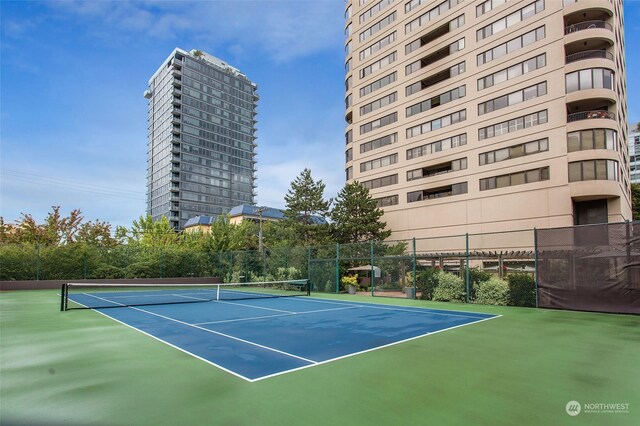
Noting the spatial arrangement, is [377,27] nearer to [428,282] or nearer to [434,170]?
[434,170]

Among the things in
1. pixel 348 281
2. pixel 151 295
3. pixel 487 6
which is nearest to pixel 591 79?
pixel 487 6

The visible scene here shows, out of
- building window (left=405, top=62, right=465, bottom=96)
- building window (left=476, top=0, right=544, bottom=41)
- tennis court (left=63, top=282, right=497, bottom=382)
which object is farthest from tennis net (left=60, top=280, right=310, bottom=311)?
building window (left=476, top=0, right=544, bottom=41)

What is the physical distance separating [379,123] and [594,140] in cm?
2337

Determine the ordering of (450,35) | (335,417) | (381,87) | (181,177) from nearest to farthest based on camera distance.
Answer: (335,417) < (450,35) < (381,87) < (181,177)

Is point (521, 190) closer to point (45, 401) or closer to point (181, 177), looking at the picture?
point (45, 401)

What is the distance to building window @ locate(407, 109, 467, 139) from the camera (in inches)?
1613

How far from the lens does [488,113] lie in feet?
127

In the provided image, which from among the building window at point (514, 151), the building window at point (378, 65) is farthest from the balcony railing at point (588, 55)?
the building window at point (378, 65)

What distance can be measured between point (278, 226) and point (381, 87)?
860 inches

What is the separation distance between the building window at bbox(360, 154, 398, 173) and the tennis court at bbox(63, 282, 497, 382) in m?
32.9

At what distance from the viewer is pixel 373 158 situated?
49.7 m

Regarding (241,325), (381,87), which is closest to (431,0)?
(381,87)

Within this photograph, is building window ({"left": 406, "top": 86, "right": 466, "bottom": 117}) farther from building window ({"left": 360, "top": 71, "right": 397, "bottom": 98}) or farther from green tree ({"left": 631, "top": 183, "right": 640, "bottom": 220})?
green tree ({"left": 631, "top": 183, "right": 640, "bottom": 220})

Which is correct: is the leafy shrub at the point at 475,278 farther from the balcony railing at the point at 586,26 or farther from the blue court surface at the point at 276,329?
the balcony railing at the point at 586,26
